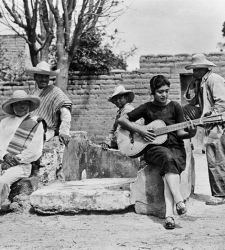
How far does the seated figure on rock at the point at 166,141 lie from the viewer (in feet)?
13.9

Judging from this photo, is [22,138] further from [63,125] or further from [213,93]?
[213,93]

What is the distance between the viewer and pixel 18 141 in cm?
519

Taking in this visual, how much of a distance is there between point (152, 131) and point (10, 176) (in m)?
1.72

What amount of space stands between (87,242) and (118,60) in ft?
32.1

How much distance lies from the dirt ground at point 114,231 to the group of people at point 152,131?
0.73 ft

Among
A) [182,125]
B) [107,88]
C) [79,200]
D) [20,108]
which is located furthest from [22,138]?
[107,88]

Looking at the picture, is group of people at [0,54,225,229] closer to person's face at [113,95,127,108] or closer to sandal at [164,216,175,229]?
sandal at [164,216,175,229]

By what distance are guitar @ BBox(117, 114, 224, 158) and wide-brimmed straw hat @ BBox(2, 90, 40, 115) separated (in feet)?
4.20

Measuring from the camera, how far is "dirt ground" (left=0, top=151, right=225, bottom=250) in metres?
3.75

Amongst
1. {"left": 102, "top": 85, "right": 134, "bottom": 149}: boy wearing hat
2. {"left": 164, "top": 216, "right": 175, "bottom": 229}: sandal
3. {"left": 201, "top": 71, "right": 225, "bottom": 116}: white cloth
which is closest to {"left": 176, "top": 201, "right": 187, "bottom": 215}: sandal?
{"left": 164, "top": 216, "right": 175, "bottom": 229}: sandal

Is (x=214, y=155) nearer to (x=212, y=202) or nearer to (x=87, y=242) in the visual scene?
(x=212, y=202)

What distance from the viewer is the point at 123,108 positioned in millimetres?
6414

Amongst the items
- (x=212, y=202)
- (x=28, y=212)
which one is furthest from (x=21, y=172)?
(x=212, y=202)

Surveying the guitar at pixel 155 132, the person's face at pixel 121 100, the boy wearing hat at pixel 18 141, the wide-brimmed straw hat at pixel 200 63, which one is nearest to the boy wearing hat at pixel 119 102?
the person's face at pixel 121 100
